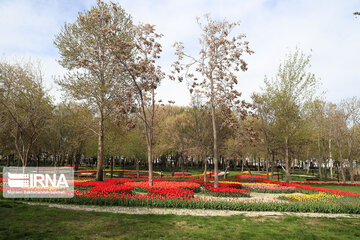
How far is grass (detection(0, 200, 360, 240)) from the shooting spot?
6.41 meters

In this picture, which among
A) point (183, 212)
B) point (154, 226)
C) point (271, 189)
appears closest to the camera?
point (154, 226)

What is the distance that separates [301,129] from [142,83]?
16.4 m

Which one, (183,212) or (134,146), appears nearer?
(183,212)

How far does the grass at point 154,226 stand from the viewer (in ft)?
21.0

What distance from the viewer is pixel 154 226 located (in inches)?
287

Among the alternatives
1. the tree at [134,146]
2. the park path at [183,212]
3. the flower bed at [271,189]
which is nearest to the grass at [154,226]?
the park path at [183,212]

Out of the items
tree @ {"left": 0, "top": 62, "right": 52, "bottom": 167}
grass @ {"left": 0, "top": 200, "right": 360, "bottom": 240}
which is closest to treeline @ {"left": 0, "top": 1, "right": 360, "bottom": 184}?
tree @ {"left": 0, "top": 62, "right": 52, "bottom": 167}

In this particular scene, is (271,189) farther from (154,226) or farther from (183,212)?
(154,226)

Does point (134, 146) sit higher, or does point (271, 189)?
point (134, 146)

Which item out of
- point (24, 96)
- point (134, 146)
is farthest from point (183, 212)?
point (134, 146)

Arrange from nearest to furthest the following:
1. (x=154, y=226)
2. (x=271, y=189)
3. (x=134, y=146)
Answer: (x=154, y=226) < (x=271, y=189) < (x=134, y=146)

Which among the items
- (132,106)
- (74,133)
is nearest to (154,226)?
(132,106)

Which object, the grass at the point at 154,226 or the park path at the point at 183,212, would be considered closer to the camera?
the grass at the point at 154,226

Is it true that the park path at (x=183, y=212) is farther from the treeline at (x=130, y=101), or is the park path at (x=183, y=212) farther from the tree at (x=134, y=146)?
the tree at (x=134, y=146)
